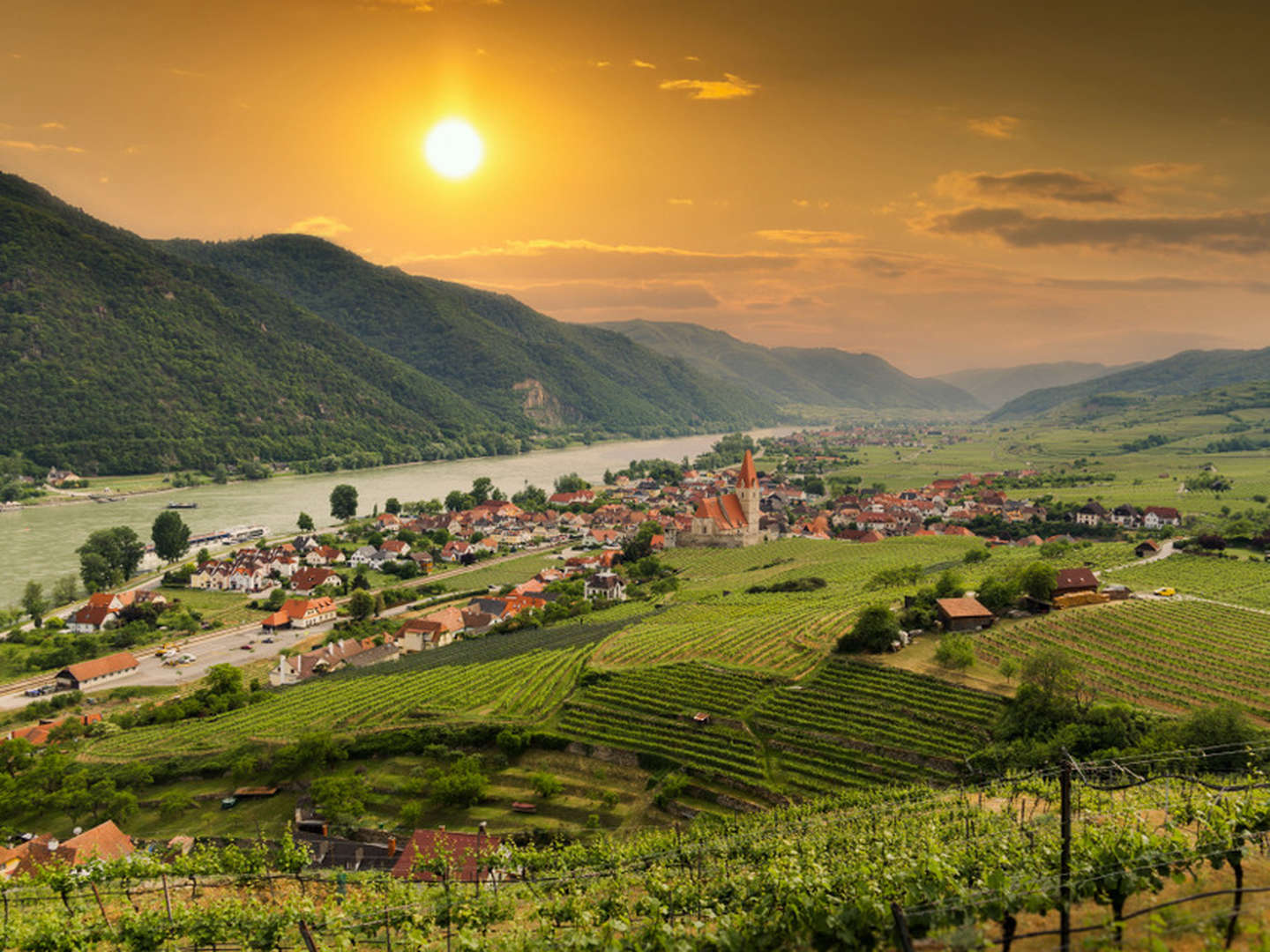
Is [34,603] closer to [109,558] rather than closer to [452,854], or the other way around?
[109,558]

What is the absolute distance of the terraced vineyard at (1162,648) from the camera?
26859mm

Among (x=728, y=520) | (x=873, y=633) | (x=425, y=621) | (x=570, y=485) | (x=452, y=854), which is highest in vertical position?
(x=570, y=485)

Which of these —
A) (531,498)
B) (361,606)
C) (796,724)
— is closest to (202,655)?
(361,606)

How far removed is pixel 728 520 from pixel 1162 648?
4855 cm

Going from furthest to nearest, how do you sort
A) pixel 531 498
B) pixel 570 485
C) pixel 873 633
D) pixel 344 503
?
1. pixel 570 485
2. pixel 531 498
3. pixel 344 503
4. pixel 873 633

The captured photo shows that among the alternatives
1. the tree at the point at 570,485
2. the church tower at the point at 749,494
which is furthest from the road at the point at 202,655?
the tree at the point at 570,485

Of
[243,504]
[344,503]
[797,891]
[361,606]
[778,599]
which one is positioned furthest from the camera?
[243,504]

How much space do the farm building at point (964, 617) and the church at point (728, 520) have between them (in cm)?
4147

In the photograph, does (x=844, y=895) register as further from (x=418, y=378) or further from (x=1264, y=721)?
(x=418, y=378)

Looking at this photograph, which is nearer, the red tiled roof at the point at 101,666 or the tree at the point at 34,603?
the red tiled roof at the point at 101,666

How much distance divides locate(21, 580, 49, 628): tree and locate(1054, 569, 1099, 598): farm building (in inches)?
2631

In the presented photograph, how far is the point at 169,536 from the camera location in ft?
222

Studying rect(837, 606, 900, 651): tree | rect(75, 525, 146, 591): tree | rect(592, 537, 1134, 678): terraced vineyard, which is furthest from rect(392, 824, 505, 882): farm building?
rect(75, 525, 146, 591): tree

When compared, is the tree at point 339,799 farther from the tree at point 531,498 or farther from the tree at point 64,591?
the tree at point 531,498
